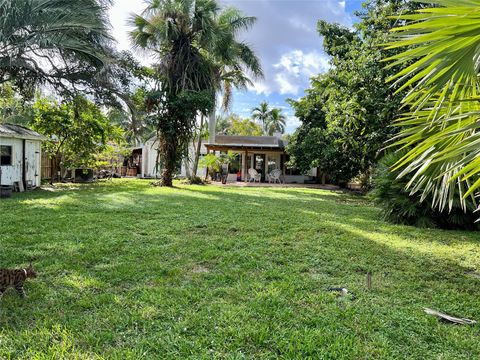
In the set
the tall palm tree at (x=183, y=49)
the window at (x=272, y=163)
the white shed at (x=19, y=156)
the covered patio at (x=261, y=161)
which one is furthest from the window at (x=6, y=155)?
the window at (x=272, y=163)

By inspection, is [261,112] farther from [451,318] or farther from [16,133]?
[451,318]

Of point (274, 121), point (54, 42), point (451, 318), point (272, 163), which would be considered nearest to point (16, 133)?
point (54, 42)

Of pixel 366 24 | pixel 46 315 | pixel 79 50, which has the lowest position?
pixel 46 315

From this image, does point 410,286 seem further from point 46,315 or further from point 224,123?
point 224,123

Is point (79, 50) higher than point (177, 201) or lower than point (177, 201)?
higher

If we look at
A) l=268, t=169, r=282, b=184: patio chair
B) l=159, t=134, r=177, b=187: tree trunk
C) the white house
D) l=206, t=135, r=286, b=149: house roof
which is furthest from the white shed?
l=268, t=169, r=282, b=184: patio chair

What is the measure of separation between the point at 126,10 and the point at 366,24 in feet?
30.7

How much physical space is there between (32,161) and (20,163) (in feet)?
2.47

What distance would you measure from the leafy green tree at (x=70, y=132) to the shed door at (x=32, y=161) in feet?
4.31

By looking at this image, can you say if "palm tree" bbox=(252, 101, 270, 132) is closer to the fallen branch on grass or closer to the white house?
the white house

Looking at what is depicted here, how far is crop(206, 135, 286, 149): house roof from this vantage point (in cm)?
2156

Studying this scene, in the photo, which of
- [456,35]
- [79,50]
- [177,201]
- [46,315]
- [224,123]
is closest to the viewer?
[456,35]

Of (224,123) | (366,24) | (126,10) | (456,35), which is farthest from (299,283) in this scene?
(224,123)

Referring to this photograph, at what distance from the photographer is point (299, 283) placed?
3.75 m
